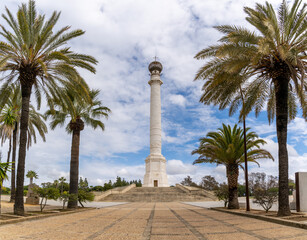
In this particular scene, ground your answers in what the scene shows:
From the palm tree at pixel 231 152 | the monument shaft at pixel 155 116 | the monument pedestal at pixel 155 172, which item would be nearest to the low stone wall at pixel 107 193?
the monument pedestal at pixel 155 172

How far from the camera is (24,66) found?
1208cm

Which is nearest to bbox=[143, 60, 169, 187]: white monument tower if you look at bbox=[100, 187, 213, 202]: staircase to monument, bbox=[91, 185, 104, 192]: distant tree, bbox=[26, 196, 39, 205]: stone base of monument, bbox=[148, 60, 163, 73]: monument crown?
bbox=[148, 60, 163, 73]: monument crown

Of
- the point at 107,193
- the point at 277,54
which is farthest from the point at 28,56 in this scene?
the point at 107,193

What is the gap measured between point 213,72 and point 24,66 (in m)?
9.00

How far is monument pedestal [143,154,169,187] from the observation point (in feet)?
138

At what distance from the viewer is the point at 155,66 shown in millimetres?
49031

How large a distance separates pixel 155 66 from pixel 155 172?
19186 mm

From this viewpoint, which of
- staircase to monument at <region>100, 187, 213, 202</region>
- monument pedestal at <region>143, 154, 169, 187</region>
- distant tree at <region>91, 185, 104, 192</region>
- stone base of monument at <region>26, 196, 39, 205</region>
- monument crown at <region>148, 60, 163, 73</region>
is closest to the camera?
stone base of monument at <region>26, 196, 39, 205</region>

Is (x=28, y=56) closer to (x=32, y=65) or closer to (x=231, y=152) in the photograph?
(x=32, y=65)

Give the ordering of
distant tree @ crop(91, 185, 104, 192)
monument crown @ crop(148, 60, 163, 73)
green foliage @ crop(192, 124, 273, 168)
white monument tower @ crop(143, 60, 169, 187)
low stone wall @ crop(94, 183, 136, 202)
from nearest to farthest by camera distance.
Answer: green foliage @ crop(192, 124, 273, 168) → low stone wall @ crop(94, 183, 136, 202) → white monument tower @ crop(143, 60, 169, 187) → distant tree @ crop(91, 185, 104, 192) → monument crown @ crop(148, 60, 163, 73)

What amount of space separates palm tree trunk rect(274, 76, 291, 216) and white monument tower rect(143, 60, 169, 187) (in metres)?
32.0

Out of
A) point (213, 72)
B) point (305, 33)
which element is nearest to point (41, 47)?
point (213, 72)

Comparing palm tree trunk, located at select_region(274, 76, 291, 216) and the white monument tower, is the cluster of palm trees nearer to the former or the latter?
palm tree trunk, located at select_region(274, 76, 291, 216)

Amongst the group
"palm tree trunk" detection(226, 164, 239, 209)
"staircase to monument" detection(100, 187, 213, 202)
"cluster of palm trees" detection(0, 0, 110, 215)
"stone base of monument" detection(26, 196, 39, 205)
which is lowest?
"staircase to monument" detection(100, 187, 213, 202)
